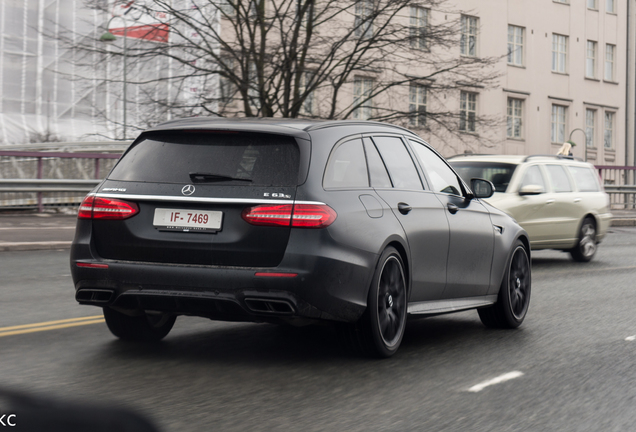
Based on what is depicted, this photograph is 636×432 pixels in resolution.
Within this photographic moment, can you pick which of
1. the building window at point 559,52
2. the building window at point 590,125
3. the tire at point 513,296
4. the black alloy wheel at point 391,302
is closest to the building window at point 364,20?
the tire at point 513,296

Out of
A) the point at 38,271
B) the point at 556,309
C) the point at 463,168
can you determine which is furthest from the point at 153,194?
the point at 463,168

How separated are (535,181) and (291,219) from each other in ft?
32.7

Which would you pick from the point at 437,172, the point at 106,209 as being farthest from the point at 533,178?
the point at 106,209

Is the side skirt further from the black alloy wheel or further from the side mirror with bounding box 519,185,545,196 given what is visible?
the side mirror with bounding box 519,185,545,196

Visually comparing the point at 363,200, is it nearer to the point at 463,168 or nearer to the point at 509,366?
the point at 509,366

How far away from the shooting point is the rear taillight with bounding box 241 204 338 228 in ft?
18.7

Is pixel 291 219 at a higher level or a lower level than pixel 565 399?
higher

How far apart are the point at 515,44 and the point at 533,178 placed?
3513 centimetres

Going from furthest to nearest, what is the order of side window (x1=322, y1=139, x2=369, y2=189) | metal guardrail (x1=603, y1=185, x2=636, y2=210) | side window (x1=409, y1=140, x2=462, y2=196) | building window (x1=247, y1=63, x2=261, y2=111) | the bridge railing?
1. metal guardrail (x1=603, y1=185, x2=636, y2=210)
2. building window (x1=247, y1=63, x2=261, y2=111)
3. the bridge railing
4. side window (x1=409, y1=140, x2=462, y2=196)
5. side window (x1=322, y1=139, x2=369, y2=189)

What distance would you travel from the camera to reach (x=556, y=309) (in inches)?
369

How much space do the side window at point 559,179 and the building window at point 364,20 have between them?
863 cm

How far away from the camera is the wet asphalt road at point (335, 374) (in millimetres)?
4754

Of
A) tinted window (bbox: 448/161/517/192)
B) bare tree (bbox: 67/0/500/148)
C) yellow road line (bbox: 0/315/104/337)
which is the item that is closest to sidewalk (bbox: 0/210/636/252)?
bare tree (bbox: 67/0/500/148)

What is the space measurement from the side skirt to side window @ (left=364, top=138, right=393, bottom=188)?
0.87 m
